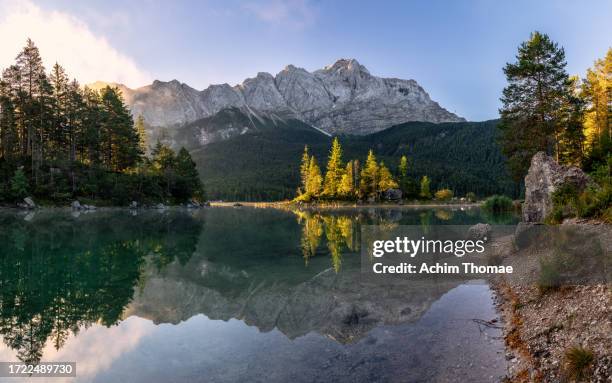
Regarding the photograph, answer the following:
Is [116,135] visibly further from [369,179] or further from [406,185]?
[406,185]

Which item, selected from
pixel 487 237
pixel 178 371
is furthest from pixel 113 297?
pixel 487 237

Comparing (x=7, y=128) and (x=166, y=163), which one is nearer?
(x=7, y=128)

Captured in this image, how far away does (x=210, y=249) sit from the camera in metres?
27.2

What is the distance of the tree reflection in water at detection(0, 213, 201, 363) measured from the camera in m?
10.9

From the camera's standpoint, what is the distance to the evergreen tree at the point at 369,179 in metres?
109

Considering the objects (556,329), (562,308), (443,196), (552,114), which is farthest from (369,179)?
(556,329)

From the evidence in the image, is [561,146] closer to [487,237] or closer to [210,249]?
[487,237]

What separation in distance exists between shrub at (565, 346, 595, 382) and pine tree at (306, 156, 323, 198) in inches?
4059

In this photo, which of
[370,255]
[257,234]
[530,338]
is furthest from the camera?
[257,234]

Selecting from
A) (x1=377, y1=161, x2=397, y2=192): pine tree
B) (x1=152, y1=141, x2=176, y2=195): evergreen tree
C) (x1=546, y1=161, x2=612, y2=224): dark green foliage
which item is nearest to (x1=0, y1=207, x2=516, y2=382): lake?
(x1=546, y1=161, x2=612, y2=224): dark green foliage

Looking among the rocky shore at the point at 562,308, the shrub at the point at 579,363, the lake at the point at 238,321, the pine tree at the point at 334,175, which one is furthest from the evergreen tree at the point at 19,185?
the shrub at the point at 579,363

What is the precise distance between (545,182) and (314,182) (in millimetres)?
87732

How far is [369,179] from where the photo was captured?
111000mm

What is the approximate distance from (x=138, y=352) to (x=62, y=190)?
247 feet
